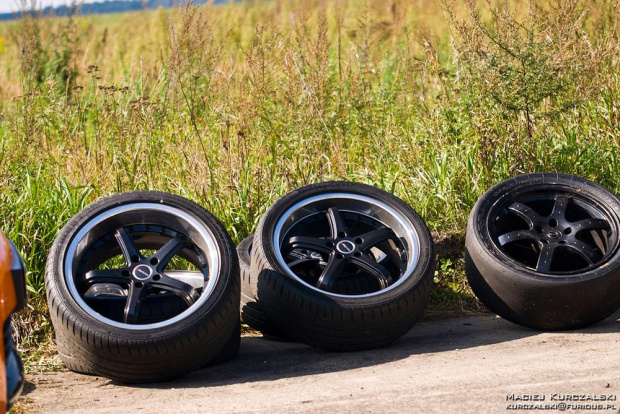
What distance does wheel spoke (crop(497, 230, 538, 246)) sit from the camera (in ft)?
19.8

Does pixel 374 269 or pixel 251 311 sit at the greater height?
pixel 374 269

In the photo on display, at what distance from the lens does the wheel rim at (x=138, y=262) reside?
520cm

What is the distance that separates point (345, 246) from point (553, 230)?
1.58 m

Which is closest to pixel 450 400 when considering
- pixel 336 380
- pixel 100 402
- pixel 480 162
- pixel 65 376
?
pixel 336 380

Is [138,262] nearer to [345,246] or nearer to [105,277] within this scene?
[105,277]

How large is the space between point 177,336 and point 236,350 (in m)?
0.77

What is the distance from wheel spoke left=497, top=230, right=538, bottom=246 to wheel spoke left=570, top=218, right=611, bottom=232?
32 cm

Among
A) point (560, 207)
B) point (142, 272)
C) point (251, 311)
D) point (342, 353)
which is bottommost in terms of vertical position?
point (342, 353)

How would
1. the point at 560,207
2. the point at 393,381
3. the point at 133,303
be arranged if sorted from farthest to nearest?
1. the point at 560,207
2. the point at 133,303
3. the point at 393,381

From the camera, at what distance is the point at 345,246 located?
5.81m

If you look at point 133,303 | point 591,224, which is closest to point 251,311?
point 133,303

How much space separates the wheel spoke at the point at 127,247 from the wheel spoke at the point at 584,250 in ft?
10.0

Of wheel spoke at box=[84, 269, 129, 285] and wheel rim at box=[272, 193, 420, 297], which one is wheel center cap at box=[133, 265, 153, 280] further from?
wheel rim at box=[272, 193, 420, 297]

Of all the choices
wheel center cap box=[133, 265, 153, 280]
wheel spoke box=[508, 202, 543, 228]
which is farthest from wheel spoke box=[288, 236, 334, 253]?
wheel spoke box=[508, 202, 543, 228]
